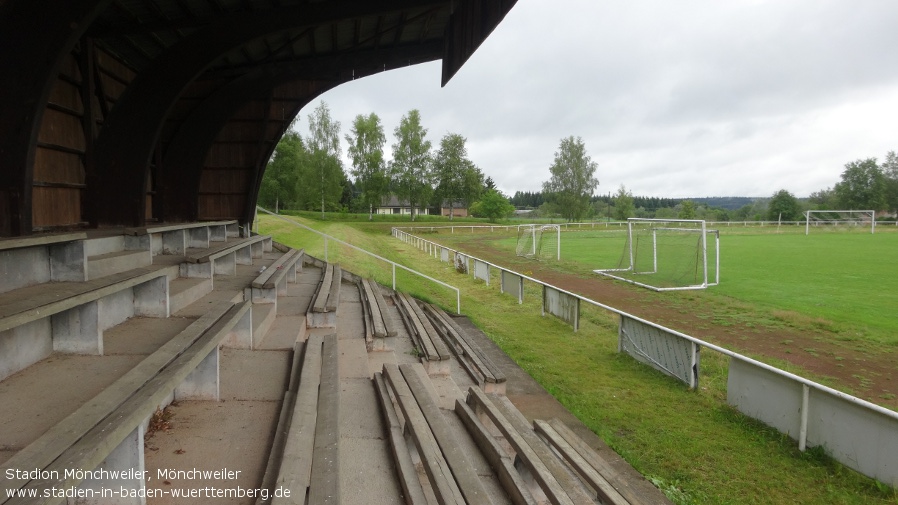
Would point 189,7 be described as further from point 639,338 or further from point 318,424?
point 639,338

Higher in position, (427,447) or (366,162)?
(366,162)

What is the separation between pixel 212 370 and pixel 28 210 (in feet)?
10.8

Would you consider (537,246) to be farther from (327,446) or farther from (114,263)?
(327,446)

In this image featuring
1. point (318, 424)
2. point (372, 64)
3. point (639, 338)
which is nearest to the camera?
point (318, 424)

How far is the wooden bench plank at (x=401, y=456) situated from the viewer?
2.73 metres

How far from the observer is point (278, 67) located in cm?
1044

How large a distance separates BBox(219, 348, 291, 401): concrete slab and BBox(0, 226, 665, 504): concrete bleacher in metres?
0.01

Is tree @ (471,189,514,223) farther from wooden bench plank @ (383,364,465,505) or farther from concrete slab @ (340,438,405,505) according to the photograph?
concrete slab @ (340,438,405,505)

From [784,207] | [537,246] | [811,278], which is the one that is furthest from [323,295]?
[784,207]

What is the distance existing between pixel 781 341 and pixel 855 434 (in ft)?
18.0

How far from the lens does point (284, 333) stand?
5.33m

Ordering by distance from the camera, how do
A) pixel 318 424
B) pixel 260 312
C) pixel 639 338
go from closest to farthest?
pixel 318 424 → pixel 260 312 → pixel 639 338

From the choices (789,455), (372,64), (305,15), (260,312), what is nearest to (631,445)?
(789,455)

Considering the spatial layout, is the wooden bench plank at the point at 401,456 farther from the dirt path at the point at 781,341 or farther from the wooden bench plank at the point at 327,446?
the dirt path at the point at 781,341
